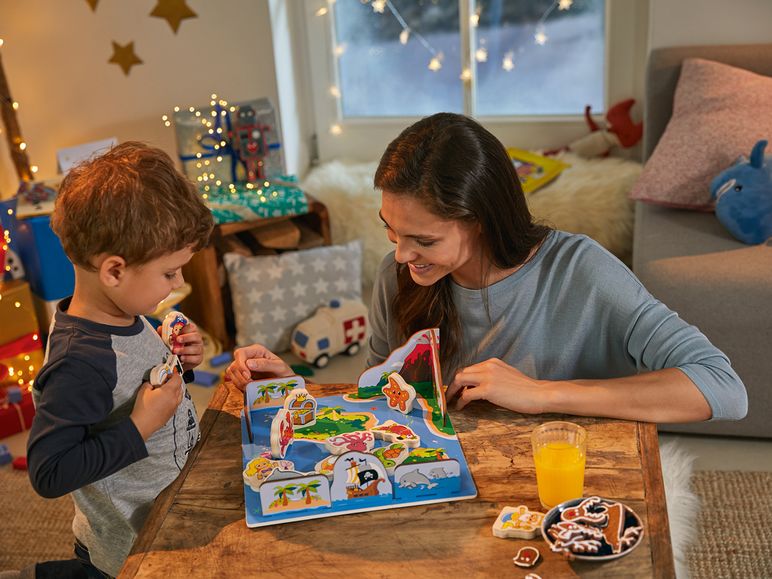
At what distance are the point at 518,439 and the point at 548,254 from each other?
1.24 feet

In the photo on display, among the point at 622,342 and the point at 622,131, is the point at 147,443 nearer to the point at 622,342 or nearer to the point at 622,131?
the point at 622,342

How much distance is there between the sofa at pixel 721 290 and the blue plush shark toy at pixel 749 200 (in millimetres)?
42

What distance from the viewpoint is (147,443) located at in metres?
1.44

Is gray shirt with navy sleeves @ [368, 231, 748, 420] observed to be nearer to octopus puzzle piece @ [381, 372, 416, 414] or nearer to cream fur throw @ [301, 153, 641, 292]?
octopus puzzle piece @ [381, 372, 416, 414]

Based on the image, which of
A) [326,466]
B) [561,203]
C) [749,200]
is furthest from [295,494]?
[561,203]

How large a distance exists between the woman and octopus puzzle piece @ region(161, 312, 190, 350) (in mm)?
110

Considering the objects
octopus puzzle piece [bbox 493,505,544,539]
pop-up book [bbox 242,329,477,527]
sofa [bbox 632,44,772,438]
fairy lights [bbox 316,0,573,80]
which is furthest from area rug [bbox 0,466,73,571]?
fairy lights [bbox 316,0,573,80]

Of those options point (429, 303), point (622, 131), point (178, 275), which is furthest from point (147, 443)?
point (622, 131)

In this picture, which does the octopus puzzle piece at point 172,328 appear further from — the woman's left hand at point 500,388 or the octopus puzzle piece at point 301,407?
the woman's left hand at point 500,388

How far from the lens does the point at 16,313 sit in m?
2.89

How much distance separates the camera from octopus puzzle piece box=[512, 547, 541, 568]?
113 cm

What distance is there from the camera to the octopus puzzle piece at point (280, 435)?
1.36 meters

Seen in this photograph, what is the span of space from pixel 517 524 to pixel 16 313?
2153 millimetres

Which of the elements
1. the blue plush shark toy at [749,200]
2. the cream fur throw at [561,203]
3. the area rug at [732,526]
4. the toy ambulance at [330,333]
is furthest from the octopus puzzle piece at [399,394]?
the cream fur throw at [561,203]
